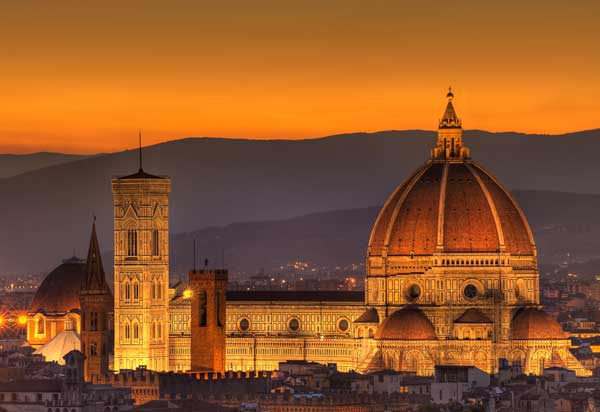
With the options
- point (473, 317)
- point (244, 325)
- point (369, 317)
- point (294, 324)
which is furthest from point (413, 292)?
point (244, 325)

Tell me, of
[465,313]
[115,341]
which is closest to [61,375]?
[115,341]

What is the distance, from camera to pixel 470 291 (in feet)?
532

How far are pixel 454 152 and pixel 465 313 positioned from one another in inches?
371

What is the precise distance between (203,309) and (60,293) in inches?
1325

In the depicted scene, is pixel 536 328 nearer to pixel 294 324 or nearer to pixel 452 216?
pixel 452 216

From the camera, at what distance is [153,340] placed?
16338 centimetres

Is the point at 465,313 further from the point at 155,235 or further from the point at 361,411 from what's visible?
the point at 361,411

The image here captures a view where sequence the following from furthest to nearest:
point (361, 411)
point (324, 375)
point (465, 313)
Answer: point (465, 313), point (324, 375), point (361, 411)

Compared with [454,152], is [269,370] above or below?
below

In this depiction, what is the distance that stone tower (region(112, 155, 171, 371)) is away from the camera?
533 feet

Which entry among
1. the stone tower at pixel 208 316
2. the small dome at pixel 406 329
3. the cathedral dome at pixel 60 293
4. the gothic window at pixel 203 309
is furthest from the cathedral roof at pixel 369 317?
the cathedral dome at pixel 60 293

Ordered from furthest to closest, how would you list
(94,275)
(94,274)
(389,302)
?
1. (389,302)
2. (94,274)
3. (94,275)

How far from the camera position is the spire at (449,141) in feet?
539

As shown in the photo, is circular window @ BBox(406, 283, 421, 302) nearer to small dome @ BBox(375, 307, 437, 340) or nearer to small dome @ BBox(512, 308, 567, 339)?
small dome @ BBox(375, 307, 437, 340)
